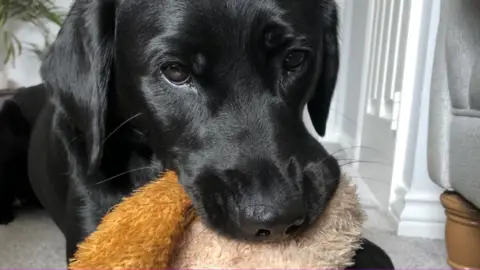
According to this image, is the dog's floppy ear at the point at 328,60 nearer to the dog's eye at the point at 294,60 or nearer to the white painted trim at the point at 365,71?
the dog's eye at the point at 294,60

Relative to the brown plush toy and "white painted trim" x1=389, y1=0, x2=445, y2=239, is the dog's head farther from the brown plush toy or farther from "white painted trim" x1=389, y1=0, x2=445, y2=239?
"white painted trim" x1=389, y1=0, x2=445, y2=239

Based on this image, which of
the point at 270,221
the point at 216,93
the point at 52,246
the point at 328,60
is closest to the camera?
the point at 270,221

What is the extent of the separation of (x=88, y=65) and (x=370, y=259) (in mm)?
616

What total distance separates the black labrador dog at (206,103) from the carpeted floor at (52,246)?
574mm

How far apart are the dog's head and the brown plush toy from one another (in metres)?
0.02

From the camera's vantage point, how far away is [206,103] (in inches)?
39.2

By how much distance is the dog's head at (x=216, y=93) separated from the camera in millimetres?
878

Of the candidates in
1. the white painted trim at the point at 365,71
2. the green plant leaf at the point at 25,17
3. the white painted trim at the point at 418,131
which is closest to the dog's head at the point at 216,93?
the white painted trim at the point at 418,131

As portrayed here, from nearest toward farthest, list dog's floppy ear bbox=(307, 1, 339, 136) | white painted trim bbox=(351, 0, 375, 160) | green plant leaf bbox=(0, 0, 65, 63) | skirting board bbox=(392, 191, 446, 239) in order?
dog's floppy ear bbox=(307, 1, 339, 136)
skirting board bbox=(392, 191, 446, 239)
white painted trim bbox=(351, 0, 375, 160)
green plant leaf bbox=(0, 0, 65, 63)

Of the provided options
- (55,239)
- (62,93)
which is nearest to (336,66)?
(62,93)

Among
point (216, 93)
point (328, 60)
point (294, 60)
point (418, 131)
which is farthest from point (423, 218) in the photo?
point (216, 93)

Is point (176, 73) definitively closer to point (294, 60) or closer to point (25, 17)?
point (294, 60)

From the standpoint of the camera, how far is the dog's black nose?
802mm

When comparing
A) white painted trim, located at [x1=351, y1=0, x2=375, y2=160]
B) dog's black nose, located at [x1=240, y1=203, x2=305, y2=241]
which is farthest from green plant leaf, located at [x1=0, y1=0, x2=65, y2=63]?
dog's black nose, located at [x1=240, y1=203, x2=305, y2=241]
